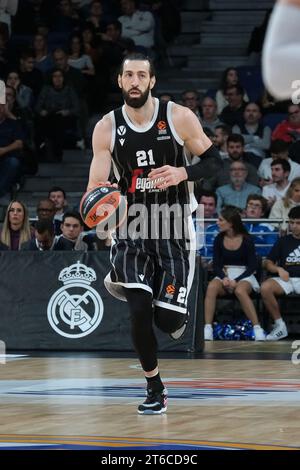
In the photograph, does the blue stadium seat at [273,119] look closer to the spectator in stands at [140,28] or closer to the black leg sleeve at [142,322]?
the spectator in stands at [140,28]

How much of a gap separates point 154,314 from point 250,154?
8885mm

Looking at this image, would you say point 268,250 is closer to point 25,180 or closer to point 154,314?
point 25,180

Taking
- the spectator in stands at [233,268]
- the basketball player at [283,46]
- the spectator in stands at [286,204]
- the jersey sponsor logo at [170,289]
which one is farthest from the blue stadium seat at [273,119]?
the basketball player at [283,46]

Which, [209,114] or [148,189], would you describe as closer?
[148,189]

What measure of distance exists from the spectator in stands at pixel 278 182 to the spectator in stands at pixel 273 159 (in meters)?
0.19

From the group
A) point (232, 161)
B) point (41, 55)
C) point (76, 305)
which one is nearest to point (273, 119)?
point (232, 161)

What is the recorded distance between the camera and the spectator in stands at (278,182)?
49.2 feet

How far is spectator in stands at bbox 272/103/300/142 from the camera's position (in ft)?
53.4

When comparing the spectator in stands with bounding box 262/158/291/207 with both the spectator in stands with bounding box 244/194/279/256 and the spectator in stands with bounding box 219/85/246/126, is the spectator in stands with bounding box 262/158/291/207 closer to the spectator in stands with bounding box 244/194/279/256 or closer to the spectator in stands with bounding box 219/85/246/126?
the spectator in stands with bounding box 244/194/279/256

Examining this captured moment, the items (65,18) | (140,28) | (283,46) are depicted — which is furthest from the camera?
(65,18)

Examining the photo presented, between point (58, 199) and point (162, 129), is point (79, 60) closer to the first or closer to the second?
point (58, 199)

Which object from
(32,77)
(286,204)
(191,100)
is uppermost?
(32,77)

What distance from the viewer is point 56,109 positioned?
18266mm

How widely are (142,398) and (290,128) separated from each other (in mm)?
8824
